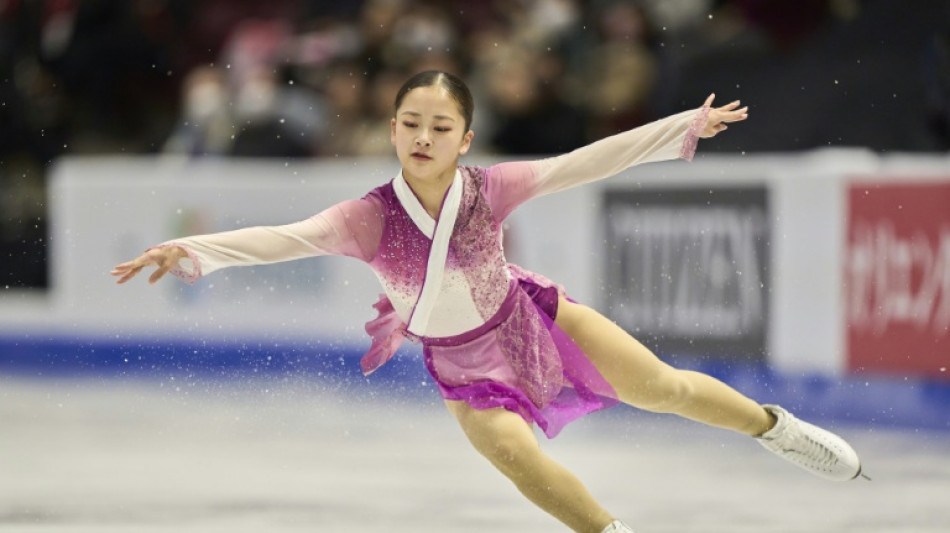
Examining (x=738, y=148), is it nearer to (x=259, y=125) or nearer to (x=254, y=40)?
(x=259, y=125)

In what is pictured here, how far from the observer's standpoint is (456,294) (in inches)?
170

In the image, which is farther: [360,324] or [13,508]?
[360,324]

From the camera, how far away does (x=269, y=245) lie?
160 inches

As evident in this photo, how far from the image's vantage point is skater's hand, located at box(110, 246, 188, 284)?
12.5 feet

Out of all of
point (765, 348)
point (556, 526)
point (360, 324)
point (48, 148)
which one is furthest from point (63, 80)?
point (556, 526)

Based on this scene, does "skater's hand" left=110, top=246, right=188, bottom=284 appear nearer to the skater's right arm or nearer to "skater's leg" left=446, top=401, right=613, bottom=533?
the skater's right arm

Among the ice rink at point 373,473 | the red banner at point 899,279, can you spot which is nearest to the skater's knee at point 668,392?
the ice rink at point 373,473

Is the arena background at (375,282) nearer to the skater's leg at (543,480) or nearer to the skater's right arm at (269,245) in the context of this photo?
the skater's leg at (543,480)

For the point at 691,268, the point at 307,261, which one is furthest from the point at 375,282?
the point at 691,268

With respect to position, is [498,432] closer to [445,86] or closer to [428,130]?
[428,130]

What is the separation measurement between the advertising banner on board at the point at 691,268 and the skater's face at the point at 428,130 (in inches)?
129

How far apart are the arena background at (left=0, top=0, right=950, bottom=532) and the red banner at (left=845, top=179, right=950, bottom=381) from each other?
0.01 meters

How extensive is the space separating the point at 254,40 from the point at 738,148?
349cm

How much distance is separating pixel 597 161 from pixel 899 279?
291 cm
